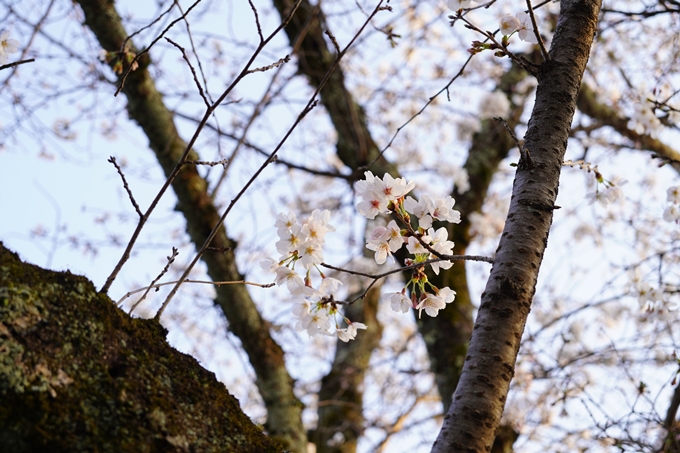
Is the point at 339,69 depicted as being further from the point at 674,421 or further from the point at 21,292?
the point at 21,292

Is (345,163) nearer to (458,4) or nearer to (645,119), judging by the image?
(645,119)

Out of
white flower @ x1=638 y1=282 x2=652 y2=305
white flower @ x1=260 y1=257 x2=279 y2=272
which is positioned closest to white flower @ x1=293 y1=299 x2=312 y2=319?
white flower @ x1=260 y1=257 x2=279 y2=272

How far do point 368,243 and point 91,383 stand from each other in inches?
29.7

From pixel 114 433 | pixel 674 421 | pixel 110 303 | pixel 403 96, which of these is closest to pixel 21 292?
pixel 110 303

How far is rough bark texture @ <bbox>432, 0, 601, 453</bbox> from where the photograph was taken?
96 cm

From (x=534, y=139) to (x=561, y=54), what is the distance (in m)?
0.25

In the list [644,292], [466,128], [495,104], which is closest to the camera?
[644,292]

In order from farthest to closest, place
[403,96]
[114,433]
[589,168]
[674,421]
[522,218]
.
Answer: [403,96] → [674,421] → [589,168] → [522,218] → [114,433]

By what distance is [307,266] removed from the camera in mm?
1376

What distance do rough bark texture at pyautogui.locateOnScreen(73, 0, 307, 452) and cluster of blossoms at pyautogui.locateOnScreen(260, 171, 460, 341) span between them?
173 centimetres

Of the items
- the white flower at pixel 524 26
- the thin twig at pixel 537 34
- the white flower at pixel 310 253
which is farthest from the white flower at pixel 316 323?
the white flower at pixel 524 26

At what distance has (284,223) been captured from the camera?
1.37m

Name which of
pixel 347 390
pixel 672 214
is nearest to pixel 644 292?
pixel 672 214

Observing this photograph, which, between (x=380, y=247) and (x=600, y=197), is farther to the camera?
(x=600, y=197)
